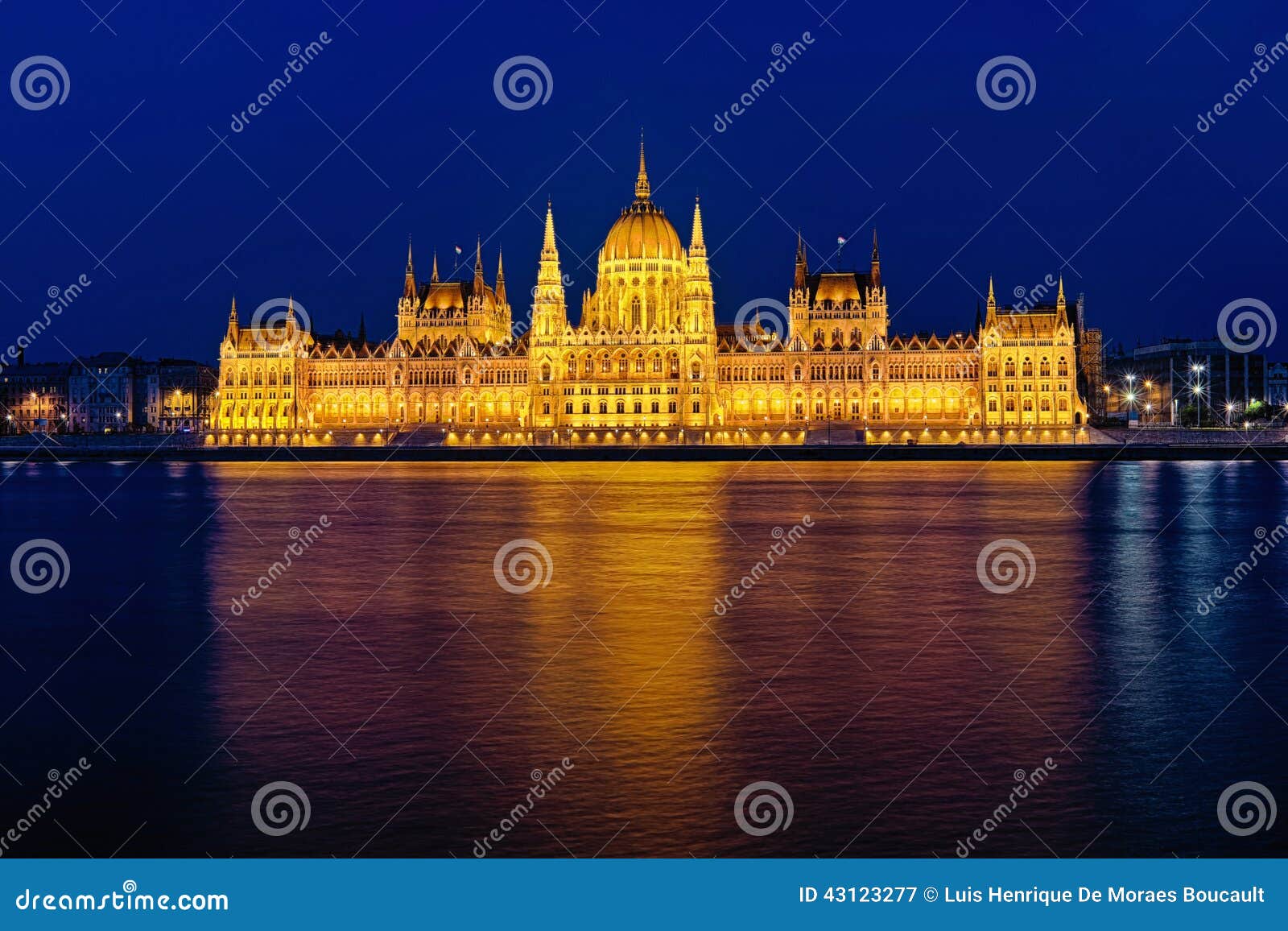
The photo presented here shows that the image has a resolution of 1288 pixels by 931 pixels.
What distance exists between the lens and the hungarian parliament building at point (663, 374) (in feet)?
419

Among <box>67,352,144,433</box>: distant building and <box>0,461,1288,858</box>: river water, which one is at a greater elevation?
<box>67,352,144,433</box>: distant building

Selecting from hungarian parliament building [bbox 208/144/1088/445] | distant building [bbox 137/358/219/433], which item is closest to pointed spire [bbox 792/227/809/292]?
hungarian parliament building [bbox 208/144/1088/445]

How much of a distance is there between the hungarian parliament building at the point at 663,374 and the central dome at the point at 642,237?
16 centimetres

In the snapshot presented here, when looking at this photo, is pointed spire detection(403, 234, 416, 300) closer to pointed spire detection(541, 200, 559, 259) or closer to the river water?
pointed spire detection(541, 200, 559, 259)

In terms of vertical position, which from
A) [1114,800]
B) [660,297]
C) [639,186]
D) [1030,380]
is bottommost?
[1114,800]

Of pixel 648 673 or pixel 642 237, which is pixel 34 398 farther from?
pixel 648 673

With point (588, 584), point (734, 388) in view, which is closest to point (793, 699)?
point (588, 584)

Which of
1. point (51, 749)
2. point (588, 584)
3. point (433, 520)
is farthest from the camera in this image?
point (433, 520)

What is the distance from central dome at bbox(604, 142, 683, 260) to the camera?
135 m

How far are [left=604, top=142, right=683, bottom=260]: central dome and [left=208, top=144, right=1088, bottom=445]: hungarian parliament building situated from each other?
162 millimetres

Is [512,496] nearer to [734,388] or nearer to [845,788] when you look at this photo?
[845,788]

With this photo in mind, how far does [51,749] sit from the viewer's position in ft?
43.7

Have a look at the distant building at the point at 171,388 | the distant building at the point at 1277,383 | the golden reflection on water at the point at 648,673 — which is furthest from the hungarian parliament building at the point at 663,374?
the golden reflection on water at the point at 648,673

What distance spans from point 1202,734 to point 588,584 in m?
13.6
